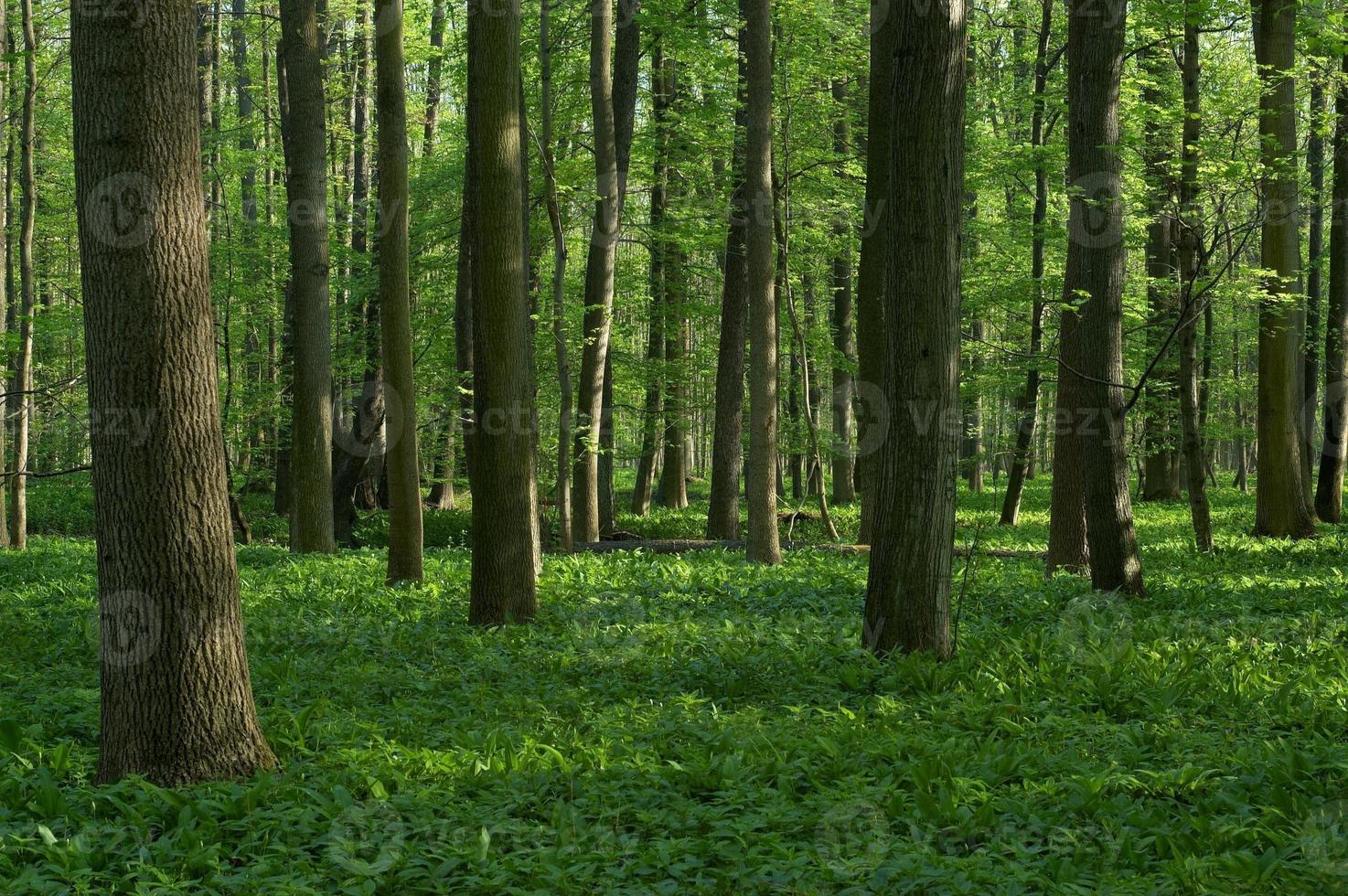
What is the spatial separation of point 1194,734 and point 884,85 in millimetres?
8757

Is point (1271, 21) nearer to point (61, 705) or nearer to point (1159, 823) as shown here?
point (1159, 823)

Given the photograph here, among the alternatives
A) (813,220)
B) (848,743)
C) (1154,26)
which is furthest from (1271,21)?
(848,743)

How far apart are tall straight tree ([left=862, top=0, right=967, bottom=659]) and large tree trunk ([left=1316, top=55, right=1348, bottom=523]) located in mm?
11576

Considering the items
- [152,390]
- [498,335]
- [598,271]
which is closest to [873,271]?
[598,271]

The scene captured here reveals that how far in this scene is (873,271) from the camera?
1335 centimetres

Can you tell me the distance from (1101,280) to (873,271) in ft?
14.6

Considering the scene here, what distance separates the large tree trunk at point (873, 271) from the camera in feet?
39.4

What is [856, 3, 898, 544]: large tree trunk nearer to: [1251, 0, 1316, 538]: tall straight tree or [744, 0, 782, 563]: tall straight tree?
[744, 0, 782, 563]: tall straight tree

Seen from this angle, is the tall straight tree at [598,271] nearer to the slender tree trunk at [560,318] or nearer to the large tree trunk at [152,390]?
the slender tree trunk at [560,318]

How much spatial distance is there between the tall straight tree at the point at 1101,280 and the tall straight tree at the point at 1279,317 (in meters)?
5.61

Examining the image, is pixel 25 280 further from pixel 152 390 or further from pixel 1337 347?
pixel 1337 347

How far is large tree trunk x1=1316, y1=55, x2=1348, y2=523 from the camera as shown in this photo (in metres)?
15.5

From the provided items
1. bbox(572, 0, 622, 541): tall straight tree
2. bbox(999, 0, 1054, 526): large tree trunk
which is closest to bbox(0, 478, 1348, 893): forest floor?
bbox(572, 0, 622, 541): tall straight tree

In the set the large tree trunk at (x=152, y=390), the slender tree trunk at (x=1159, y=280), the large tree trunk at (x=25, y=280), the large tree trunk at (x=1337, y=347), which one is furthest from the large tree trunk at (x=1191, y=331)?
the large tree trunk at (x=25, y=280)
